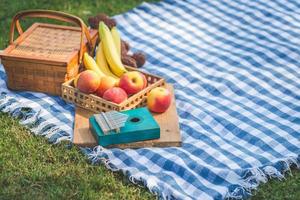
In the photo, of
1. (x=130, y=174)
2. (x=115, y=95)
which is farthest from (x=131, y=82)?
(x=130, y=174)

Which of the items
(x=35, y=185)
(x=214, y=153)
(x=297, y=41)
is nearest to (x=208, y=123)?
(x=214, y=153)

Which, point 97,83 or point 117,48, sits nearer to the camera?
point 97,83

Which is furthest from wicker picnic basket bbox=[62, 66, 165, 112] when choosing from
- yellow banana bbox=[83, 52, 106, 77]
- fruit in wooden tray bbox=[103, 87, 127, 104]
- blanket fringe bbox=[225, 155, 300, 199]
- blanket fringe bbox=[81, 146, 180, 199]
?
blanket fringe bbox=[225, 155, 300, 199]

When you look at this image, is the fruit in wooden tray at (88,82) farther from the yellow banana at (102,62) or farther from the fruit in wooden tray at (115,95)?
the yellow banana at (102,62)

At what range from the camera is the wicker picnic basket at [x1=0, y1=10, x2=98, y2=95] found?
3.61 meters

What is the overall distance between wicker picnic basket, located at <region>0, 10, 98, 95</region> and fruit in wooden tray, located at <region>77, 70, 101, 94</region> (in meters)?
0.15

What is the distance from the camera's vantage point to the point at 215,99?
379 cm

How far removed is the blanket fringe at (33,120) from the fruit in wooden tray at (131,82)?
0.45 m

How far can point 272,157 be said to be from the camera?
3.16 m

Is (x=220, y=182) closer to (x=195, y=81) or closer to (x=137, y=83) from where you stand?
(x=137, y=83)

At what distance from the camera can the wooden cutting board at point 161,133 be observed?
324cm

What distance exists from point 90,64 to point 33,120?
0.51m

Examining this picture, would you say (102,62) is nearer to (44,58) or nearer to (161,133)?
(44,58)

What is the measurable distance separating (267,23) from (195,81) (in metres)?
1.18
